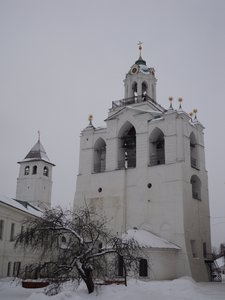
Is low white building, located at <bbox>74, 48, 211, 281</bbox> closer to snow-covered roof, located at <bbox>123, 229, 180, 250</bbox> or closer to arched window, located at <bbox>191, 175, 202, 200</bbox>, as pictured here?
arched window, located at <bbox>191, 175, 202, 200</bbox>

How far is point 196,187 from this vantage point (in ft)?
125

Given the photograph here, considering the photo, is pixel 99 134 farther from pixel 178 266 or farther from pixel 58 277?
pixel 58 277

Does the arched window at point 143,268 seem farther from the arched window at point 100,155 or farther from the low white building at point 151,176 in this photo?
A: the arched window at point 100,155

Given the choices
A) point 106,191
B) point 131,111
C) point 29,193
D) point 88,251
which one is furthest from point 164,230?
point 29,193

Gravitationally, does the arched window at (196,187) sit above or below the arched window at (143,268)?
above

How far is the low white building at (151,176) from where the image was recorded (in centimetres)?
3262

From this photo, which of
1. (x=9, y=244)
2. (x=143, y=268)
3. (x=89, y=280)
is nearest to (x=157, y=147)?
(x=143, y=268)

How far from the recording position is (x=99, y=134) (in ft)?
136

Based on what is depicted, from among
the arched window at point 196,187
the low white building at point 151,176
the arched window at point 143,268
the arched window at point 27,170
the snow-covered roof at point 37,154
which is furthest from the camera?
the arched window at point 27,170

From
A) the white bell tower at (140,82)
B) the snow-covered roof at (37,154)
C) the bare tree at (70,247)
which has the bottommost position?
the bare tree at (70,247)

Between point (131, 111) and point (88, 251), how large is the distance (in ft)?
80.0

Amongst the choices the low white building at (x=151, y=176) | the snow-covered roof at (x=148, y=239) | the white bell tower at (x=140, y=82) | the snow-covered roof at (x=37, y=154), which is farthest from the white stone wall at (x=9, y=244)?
the snow-covered roof at (x=37, y=154)

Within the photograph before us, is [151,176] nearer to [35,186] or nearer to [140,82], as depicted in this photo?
[140,82]

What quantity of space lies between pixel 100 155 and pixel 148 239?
45.7 ft
